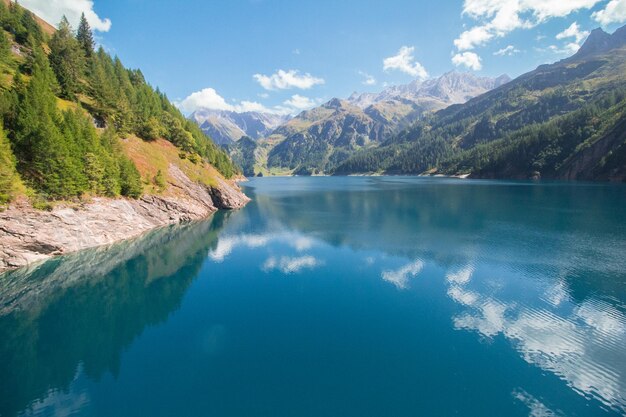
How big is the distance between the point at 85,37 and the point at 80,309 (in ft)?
363

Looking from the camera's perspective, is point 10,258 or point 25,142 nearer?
point 10,258

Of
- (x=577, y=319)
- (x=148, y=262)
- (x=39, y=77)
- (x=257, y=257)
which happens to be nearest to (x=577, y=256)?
(x=577, y=319)

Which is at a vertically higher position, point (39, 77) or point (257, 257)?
point (39, 77)

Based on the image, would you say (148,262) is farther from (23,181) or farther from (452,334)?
(452,334)

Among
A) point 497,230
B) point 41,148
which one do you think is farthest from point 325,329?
point 497,230

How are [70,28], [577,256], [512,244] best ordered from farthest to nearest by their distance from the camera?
[70,28] → [512,244] → [577,256]

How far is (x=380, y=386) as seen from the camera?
21.1 meters

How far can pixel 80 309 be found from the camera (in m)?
34.7

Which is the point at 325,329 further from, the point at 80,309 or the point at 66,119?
the point at 66,119

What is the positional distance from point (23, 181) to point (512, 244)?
269ft

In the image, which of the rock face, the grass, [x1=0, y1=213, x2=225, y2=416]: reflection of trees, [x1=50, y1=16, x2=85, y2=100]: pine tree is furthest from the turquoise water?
[x1=50, y1=16, x2=85, y2=100]: pine tree

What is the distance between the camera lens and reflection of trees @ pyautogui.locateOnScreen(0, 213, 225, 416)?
77.2 ft

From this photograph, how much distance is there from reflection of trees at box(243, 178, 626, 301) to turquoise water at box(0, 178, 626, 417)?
645 mm

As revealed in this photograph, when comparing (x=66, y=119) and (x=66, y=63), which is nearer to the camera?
(x=66, y=119)
